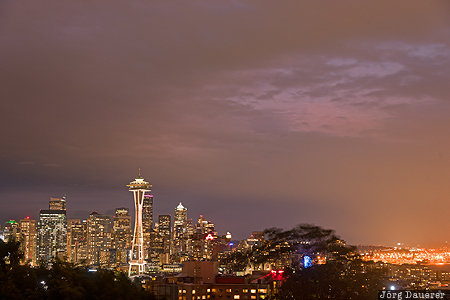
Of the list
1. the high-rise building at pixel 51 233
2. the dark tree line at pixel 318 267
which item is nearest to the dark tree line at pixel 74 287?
the dark tree line at pixel 318 267

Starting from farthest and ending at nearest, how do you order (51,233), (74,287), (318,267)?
(51,233) < (318,267) < (74,287)

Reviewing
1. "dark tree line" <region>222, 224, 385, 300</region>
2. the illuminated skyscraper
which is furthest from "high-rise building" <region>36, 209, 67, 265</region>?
"dark tree line" <region>222, 224, 385, 300</region>

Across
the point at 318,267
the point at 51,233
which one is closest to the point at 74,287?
the point at 318,267

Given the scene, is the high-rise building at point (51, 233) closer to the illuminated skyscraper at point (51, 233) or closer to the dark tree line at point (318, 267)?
the illuminated skyscraper at point (51, 233)

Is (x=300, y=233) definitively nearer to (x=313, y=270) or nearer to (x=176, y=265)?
(x=313, y=270)

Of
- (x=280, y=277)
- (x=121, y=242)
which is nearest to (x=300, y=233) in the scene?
(x=280, y=277)

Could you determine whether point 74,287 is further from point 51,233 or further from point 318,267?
point 51,233

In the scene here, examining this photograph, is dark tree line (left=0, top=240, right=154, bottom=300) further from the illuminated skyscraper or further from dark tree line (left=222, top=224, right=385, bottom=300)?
the illuminated skyscraper
